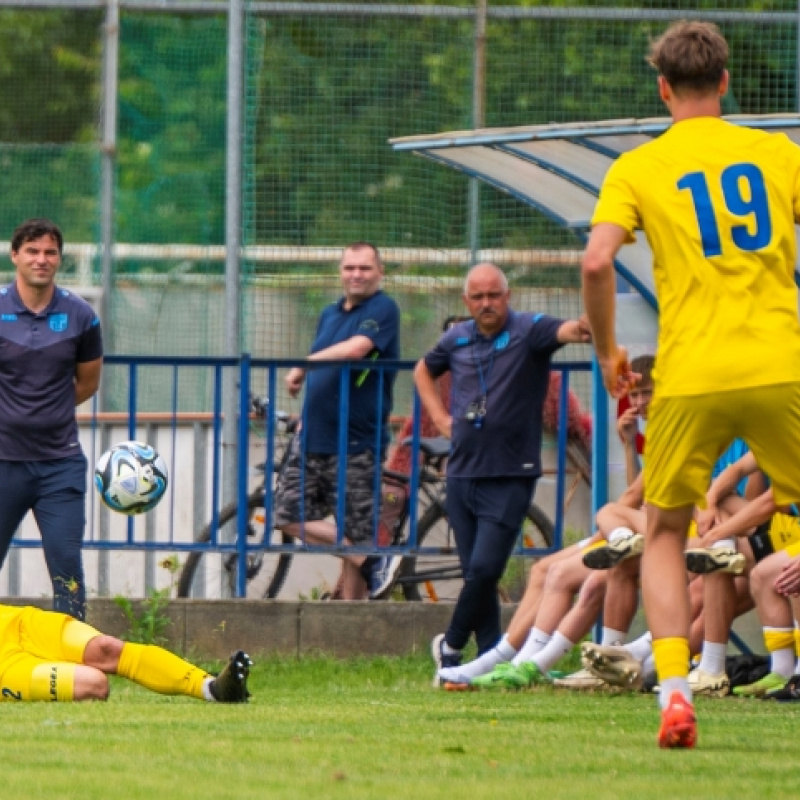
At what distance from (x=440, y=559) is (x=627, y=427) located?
2875 mm

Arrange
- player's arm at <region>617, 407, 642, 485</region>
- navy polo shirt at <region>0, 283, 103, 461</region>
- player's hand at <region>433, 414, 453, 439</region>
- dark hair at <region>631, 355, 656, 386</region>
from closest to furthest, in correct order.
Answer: dark hair at <region>631, 355, 656, 386</region> < navy polo shirt at <region>0, 283, 103, 461</region> < player's arm at <region>617, 407, 642, 485</region> < player's hand at <region>433, 414, 453, 439</region>

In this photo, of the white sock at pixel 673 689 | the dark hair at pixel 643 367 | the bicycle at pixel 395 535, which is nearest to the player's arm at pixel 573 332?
the dark hair at pixel 643 367

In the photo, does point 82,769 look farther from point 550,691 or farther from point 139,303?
point 139,303

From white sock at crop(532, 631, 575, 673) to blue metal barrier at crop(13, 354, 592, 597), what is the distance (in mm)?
1728

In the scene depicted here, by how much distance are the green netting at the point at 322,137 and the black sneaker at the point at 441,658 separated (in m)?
3.36

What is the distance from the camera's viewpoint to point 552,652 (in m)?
9.43

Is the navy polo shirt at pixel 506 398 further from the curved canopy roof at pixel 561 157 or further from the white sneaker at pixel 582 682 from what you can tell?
the white sneaker at pixel 582 682

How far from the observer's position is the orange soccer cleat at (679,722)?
586 centimetres

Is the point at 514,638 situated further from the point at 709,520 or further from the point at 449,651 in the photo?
the point at 709,520

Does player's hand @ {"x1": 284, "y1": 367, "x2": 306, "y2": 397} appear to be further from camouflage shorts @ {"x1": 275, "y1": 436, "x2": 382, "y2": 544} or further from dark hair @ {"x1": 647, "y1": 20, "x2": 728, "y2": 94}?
dark hair @ {"x1": 647, "y1": 20, "x2": 728, "y2": 94}

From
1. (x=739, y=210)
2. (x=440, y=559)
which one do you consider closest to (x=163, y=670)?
(x=739, y=210)

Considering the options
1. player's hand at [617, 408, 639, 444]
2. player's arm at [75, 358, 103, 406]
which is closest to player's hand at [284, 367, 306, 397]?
player's arm at [75, 358, 103, 406]

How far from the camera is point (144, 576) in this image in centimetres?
1237

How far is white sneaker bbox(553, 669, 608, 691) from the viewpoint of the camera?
9258 mm
